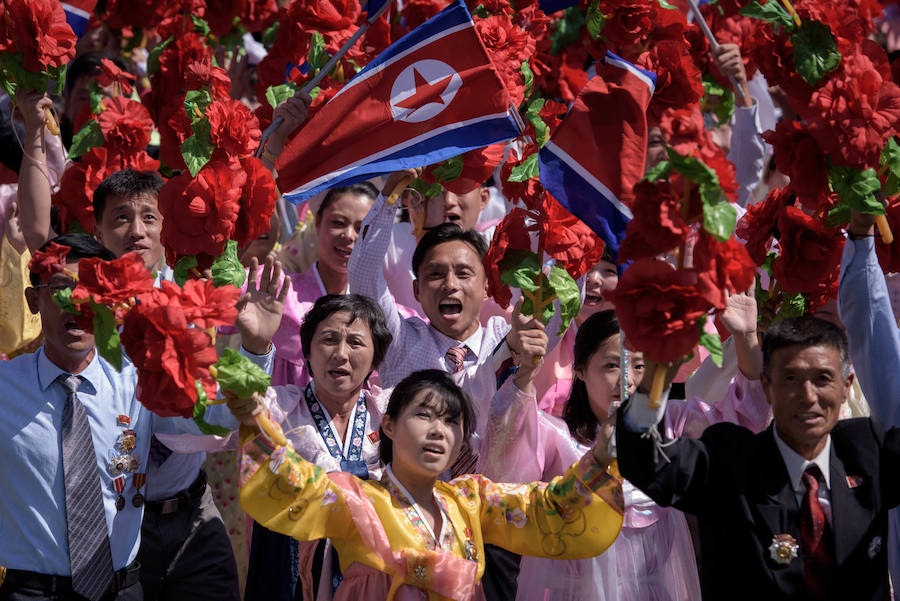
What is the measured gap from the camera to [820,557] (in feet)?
10.5

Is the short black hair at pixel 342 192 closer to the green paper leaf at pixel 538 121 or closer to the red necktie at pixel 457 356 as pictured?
the green paper leaf at pixel 538 121

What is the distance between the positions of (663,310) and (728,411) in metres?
1.32

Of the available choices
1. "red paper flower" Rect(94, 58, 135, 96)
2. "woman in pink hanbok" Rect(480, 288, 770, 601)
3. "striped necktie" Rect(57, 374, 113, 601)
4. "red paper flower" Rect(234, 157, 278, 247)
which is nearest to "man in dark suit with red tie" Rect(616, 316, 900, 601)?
"woman in pink hanbok" Rect(480, 288, 770, 601)

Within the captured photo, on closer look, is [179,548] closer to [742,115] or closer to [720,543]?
[720,543]

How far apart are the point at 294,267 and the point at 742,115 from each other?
257 centimetres

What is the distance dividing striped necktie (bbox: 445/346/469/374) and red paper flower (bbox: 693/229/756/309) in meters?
1.90

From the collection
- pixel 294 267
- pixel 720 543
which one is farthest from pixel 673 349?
pixel 294 267

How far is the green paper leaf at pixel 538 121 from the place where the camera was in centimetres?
519

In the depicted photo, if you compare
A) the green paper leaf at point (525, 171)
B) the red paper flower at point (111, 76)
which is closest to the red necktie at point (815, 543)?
the green paper leaf at point (525, 171)

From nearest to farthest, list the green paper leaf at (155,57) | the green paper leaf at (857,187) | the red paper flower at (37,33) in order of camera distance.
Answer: the green paper leaf at (857,187)
the red paper flower at (37,33)
the green paper leaf at (155,57)

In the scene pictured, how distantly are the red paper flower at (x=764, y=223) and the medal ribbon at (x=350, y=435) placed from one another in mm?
1566

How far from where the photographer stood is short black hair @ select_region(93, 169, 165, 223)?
16.5ft

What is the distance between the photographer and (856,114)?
3844mm


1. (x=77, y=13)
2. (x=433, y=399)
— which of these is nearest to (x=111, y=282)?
(x=433, y=399)
